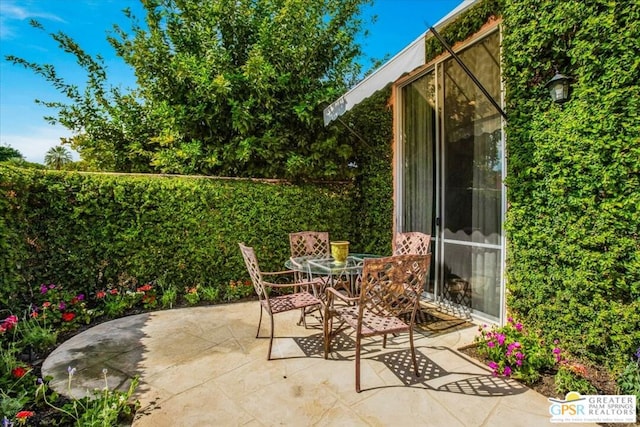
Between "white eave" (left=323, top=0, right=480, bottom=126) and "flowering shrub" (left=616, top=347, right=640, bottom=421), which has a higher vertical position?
"white eave" (left=323, top=0, right=480, bottom=126)

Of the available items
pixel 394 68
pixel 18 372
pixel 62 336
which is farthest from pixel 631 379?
pixel 62 336

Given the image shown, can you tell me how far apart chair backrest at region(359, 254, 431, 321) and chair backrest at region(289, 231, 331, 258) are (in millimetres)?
2216

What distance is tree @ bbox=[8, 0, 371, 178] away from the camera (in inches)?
213

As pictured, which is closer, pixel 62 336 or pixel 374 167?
pixel 62 336

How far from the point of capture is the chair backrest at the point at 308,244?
5.06m

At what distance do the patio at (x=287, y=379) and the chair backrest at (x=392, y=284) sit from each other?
2.26 feet

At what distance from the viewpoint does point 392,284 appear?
276 cm

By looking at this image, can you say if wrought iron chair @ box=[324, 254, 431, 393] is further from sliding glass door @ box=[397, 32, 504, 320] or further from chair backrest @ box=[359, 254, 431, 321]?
sliding glass door @ box=[397, 32, 504, 320]

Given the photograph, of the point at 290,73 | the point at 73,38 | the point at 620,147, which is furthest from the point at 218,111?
the point at 620,147

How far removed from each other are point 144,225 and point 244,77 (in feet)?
9.95

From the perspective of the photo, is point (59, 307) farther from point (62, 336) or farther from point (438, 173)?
point (438, 173)

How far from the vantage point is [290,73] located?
5559 millimetres

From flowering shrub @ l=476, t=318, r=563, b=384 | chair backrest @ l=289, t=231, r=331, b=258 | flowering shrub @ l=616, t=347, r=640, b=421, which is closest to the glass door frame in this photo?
flowering shrub @ l=476, t=318, r=563, b=384

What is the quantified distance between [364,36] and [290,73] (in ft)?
8.33
